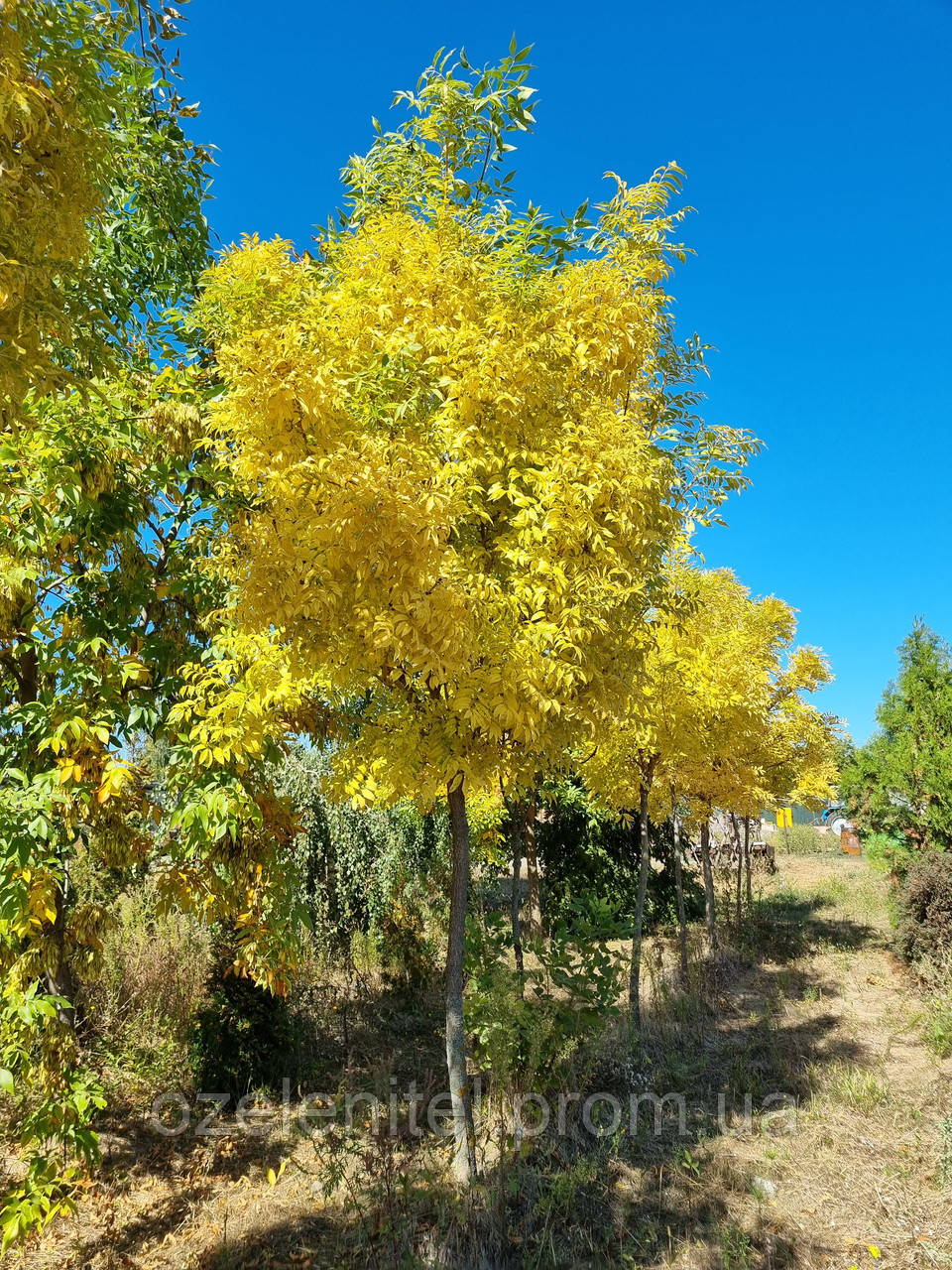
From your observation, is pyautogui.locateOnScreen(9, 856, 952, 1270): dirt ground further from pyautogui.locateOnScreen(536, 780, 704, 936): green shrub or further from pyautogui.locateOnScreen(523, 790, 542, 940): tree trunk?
pyautogui.locateOnScreen(536, 780, 704, 936): green shrub

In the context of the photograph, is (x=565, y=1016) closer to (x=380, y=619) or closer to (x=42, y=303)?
(x=380, y=619)

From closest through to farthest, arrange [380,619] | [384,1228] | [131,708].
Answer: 1. [380,619]
2. [384,1228]
3. [131,708]

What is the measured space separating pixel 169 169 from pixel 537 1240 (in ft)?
20.7

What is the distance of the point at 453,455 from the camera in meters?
3.61

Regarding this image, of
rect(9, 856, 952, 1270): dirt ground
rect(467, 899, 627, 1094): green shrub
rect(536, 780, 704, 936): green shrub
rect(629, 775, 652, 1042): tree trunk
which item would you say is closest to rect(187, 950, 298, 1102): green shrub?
rect(9, 856, 952, 1270): dirt ground

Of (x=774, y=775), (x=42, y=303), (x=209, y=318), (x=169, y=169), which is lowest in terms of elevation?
(x=774, y=775)

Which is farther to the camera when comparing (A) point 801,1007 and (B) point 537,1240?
(A) point 801,1007

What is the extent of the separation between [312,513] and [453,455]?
0.85 m

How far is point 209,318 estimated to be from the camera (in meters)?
4.15

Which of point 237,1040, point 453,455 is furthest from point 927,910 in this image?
point 453,455

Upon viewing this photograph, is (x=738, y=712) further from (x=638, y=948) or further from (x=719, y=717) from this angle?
(x=638, y=948)

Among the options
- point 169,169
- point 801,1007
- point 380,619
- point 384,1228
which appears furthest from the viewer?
point 801,1007

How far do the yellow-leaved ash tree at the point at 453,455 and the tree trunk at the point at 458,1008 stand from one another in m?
0.02

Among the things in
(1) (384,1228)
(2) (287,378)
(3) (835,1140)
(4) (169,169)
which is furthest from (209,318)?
(3) (835,1140)
